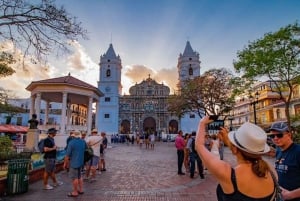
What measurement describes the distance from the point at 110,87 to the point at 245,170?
201 feet

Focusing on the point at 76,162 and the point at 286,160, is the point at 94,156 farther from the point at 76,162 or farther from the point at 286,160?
the point at 286,160

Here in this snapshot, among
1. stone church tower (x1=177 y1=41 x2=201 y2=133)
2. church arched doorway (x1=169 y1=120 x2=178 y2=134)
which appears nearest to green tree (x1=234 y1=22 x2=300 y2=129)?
stone church tower (x1=177 y1=41 x2=201 y2=133)

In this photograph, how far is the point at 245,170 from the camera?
5.95 feet

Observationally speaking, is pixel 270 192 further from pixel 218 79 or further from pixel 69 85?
pixel 218 79

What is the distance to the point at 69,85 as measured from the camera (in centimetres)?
2220

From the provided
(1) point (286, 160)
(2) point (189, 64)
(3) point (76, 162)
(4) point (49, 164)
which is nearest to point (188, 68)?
(2) point (189, 64)

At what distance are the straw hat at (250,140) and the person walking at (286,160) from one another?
1.17m

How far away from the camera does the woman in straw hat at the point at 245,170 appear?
5.77ft

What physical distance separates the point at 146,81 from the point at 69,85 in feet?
148

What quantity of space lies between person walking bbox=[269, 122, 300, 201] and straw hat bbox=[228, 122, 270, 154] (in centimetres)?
117

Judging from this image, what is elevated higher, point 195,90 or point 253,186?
point 195,90

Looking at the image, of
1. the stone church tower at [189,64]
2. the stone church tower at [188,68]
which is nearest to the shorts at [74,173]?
the stone church tower at [188,68]

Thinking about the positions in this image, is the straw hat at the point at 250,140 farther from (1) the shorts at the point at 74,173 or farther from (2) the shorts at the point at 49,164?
(2) the shorts at the point at 49,164

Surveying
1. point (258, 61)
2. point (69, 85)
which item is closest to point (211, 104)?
point (258, 61)
